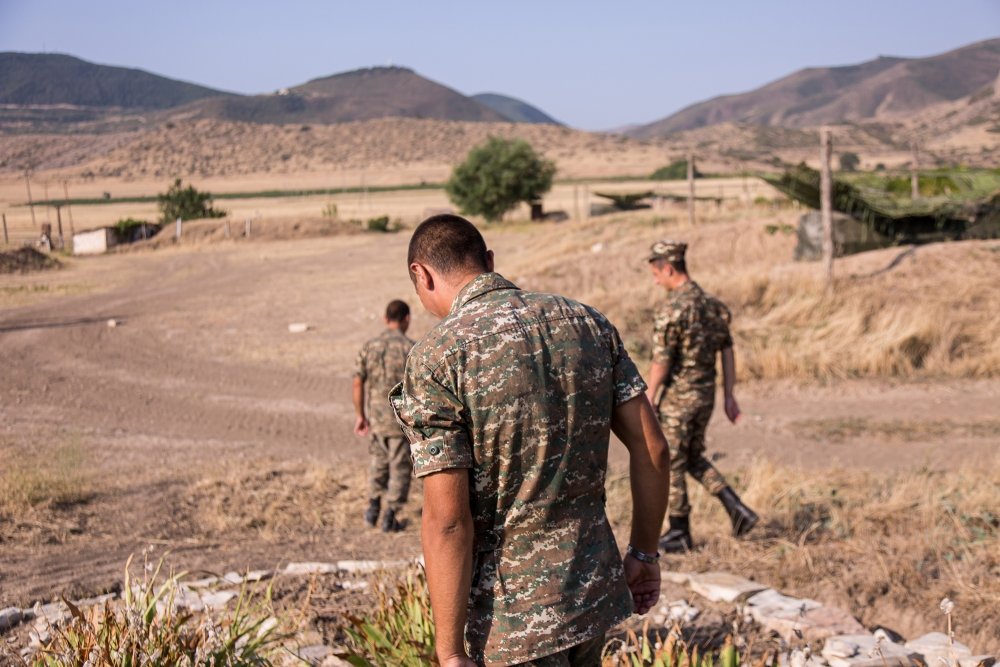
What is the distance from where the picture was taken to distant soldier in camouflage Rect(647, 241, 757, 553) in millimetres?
5387

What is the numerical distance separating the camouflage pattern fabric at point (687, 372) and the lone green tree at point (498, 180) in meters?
29.8

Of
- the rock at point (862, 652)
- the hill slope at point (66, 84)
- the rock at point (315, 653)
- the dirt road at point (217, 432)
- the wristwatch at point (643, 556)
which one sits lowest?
the dirt road at point (217, 432)

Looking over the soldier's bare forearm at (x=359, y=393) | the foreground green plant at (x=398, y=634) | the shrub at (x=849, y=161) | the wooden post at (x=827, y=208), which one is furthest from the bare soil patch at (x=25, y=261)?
the shrub at (x=849, y=161)

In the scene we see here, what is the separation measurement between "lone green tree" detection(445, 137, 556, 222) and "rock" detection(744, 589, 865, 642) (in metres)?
31.1

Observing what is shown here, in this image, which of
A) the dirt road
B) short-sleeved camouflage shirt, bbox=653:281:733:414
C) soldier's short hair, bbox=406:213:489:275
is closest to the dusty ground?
the dirt road

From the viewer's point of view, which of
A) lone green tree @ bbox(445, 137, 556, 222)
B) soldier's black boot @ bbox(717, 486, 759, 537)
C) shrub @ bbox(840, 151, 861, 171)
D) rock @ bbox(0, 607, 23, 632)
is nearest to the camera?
rock @ bbox(0, 607, 23, 632)

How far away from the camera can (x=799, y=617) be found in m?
4.25

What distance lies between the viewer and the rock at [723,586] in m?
4.62

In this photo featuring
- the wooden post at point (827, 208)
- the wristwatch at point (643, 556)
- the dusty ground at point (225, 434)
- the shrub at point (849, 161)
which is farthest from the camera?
the shrub at point (849, 161)

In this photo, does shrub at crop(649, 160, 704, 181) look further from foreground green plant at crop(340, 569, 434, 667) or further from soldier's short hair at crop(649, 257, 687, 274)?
foreground green plant at crop(340, 569, 434, 667)

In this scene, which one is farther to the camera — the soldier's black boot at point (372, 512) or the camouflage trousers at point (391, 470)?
the soldier's black boot at point (372, 512)

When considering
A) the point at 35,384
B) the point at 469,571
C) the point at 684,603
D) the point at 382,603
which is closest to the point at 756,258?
the point at 35,384

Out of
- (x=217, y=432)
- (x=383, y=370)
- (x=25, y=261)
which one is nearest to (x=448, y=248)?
A: (x=383, y=370)

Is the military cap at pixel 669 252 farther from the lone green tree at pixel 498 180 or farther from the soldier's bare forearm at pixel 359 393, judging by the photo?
the lone green tree at pixel 498 180
